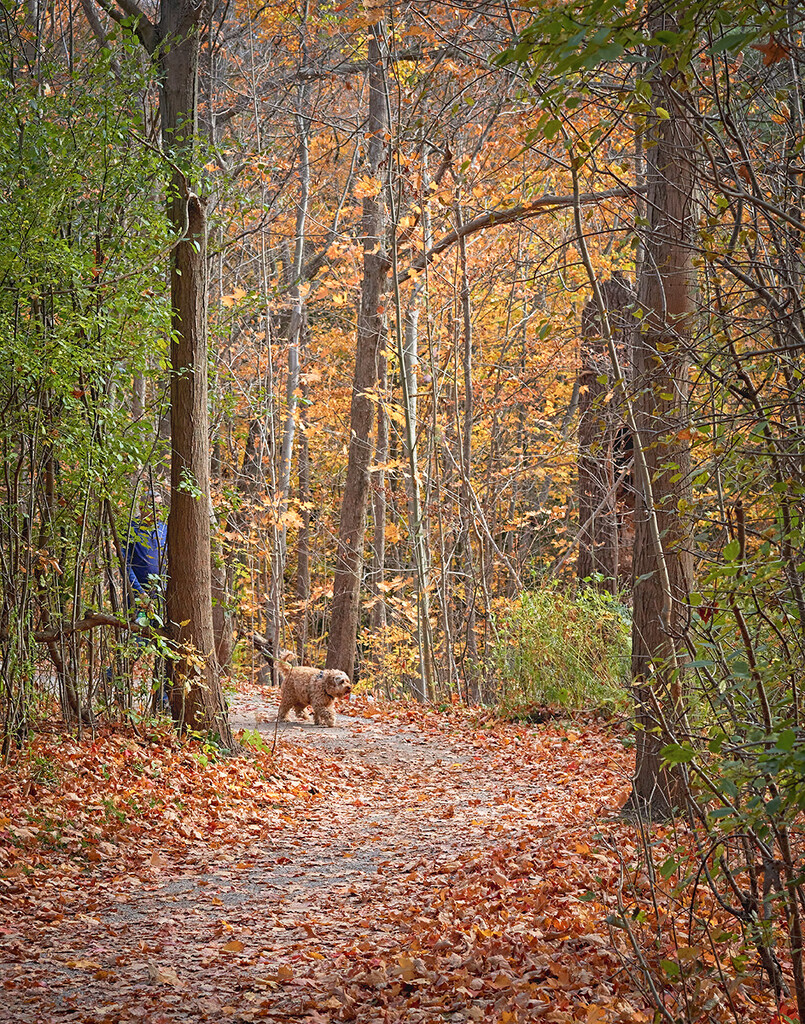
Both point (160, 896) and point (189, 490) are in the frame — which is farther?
point (189, 490)

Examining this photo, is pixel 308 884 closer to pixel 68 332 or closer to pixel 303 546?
pixel 68 332

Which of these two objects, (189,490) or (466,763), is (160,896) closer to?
(189,490)

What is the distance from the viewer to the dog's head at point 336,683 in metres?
10.4

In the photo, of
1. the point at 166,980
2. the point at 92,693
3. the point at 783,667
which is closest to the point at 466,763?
the point at 92,693

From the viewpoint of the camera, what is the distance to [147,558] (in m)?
8.57

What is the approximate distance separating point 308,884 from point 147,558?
12.2ft

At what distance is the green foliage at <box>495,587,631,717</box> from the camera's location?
10.8 m

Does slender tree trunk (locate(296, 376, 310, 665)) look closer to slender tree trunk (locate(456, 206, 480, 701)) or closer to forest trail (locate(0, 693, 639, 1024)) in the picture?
slender tree trunk (locate(456, 206, 480, 701))

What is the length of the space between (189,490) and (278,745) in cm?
281

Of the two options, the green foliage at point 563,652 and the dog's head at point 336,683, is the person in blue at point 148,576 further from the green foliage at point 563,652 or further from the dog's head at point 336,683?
the green foliage at point 563,652

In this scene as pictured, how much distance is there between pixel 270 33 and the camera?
1432cm

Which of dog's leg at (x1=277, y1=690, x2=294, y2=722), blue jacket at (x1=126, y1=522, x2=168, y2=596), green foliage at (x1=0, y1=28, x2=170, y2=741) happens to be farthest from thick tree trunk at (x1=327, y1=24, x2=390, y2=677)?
green foliage at (x1=0, y1=28, x2=170, y2=741)

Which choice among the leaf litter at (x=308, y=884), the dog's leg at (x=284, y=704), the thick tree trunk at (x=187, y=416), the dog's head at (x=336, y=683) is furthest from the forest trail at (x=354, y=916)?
the dog's leg at (x=284, y=704)

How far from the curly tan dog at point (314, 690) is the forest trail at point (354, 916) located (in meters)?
1.80
